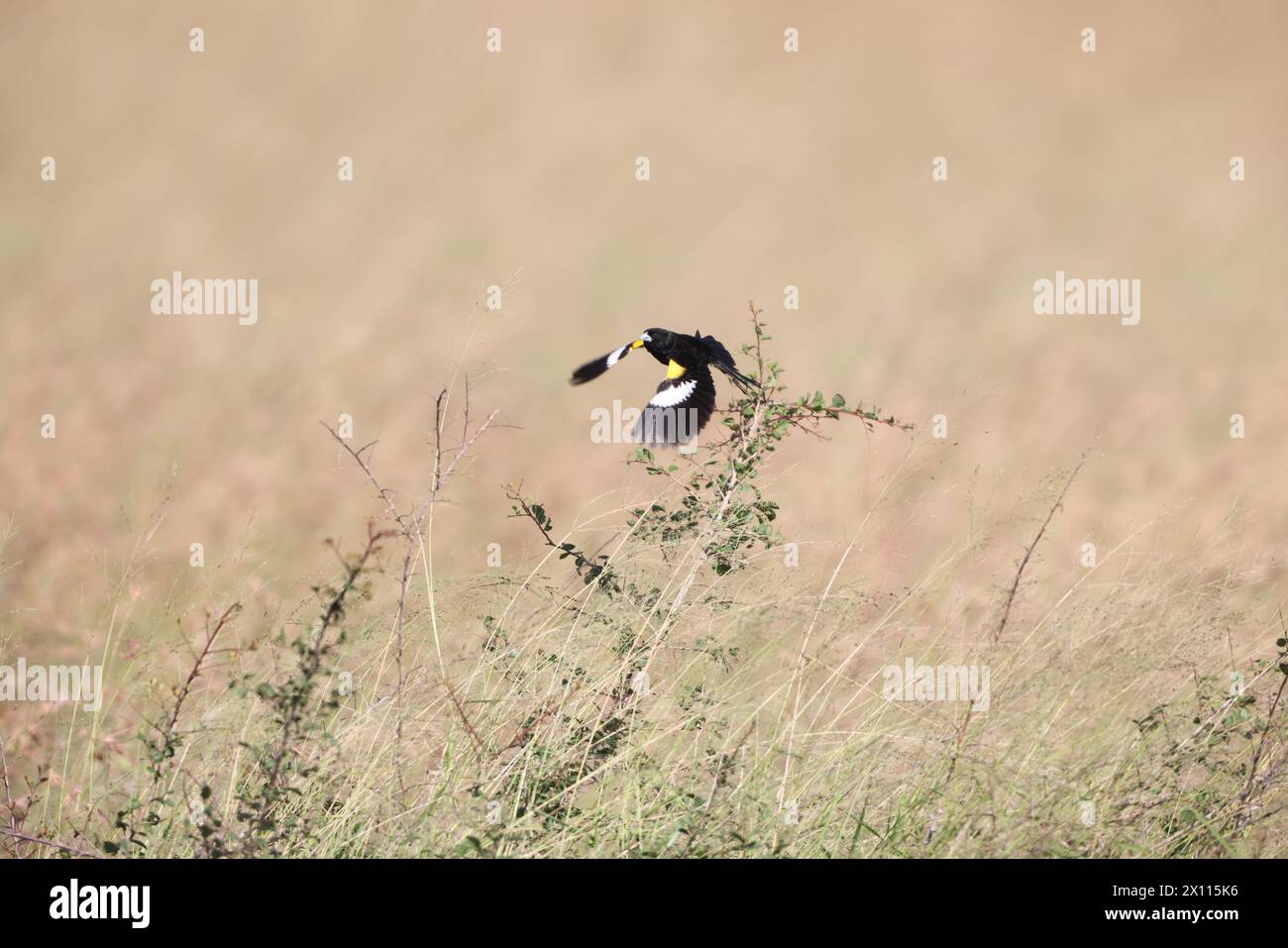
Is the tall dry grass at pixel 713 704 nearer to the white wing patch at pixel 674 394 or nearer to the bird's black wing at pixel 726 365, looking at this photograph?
the bird's black wing at pixel 726 365

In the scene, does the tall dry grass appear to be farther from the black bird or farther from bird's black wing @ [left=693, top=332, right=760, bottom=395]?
the black bird

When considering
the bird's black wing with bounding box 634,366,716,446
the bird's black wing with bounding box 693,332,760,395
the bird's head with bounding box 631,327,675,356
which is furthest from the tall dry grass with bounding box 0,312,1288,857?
the bird's head with bounding box 631,327,675,356

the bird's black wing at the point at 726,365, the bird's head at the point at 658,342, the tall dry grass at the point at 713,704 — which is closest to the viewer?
the tall dry grass at the point at 713,704

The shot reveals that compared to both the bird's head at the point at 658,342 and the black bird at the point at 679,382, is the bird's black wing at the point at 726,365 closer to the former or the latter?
the black bird at the point at 679,382

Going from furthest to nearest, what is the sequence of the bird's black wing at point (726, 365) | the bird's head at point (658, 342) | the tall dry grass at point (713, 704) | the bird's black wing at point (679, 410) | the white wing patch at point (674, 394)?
1. the bird's head at point (658, 342)
2. the white wing patch at point (674, 394)
3. the bird's black wing at point (679, 410)
4. the bird's black wing at point (726, 365)
5. the tall dry grass at point (713, 704)

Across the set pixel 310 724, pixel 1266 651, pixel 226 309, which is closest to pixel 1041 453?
pixel 1266 651

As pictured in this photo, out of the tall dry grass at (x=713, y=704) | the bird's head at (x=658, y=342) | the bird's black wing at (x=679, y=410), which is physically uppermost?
the bird's head at (x=658, y=342)

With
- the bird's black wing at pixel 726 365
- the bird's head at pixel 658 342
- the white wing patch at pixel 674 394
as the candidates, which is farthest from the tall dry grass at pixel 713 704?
the bird's head at pixel 658 342

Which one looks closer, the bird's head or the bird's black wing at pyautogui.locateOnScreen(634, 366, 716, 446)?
the bird's black wing at pyautogui.locateOnScreen(634, 366, 716, 446)

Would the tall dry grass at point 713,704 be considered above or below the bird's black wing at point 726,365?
below

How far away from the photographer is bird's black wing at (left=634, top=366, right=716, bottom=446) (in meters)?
4.18

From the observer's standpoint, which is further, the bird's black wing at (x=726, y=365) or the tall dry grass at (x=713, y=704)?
the bird's black wing at (x=726, y=365)

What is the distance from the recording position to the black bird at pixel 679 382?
422 centimetres

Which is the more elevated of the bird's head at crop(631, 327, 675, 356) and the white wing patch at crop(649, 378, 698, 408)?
the bird's head at crop(631, 327, 675, 356)
